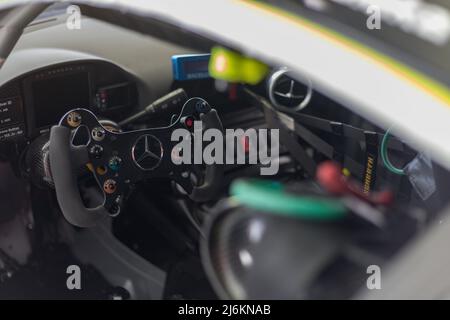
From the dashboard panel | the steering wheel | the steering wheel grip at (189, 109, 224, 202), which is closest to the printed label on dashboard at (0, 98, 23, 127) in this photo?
the dashboard panel

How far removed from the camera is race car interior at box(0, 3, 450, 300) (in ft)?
7.13

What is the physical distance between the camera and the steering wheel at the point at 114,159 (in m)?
2.14

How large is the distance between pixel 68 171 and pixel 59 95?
0.47 meters

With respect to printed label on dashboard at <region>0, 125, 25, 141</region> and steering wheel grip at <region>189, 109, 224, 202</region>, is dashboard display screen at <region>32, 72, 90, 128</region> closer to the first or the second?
printed label on dashboard at <region>0, 125, 25, 141</region>

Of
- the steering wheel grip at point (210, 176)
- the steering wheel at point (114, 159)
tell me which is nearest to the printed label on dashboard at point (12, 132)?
the steering wheel at point (114, 159)

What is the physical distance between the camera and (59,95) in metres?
2.52

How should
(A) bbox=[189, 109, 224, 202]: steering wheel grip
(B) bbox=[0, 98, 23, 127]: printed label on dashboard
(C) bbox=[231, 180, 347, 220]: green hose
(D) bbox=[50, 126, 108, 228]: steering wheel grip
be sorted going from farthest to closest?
(B) bbox=[0, 98, 23, 127]: printed label on dashboard < (A) bbox=[189, 109, 224, 202]: steering wheel grip < (D) bbox=[50, 126, 108, 228]: steering wheel grip < (C) bbox=[231, 180, 347, 220]: green hose

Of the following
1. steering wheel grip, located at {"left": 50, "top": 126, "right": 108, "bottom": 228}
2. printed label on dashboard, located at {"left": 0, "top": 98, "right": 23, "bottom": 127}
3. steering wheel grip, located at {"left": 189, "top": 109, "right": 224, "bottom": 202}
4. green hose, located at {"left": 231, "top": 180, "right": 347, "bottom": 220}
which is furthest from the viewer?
printed label on dashboard, located at {"left": 0, "top": 98, "right": 23, "bottom": 127}

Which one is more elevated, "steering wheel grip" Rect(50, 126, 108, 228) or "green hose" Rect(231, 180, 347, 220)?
"green hose" Rect(231, 180, 347, 220)

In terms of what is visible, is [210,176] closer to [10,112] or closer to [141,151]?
[141,151]

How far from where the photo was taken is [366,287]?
1.48 m

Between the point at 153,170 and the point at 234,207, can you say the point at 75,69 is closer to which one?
the point at 153,170

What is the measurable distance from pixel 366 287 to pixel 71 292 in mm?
1436
